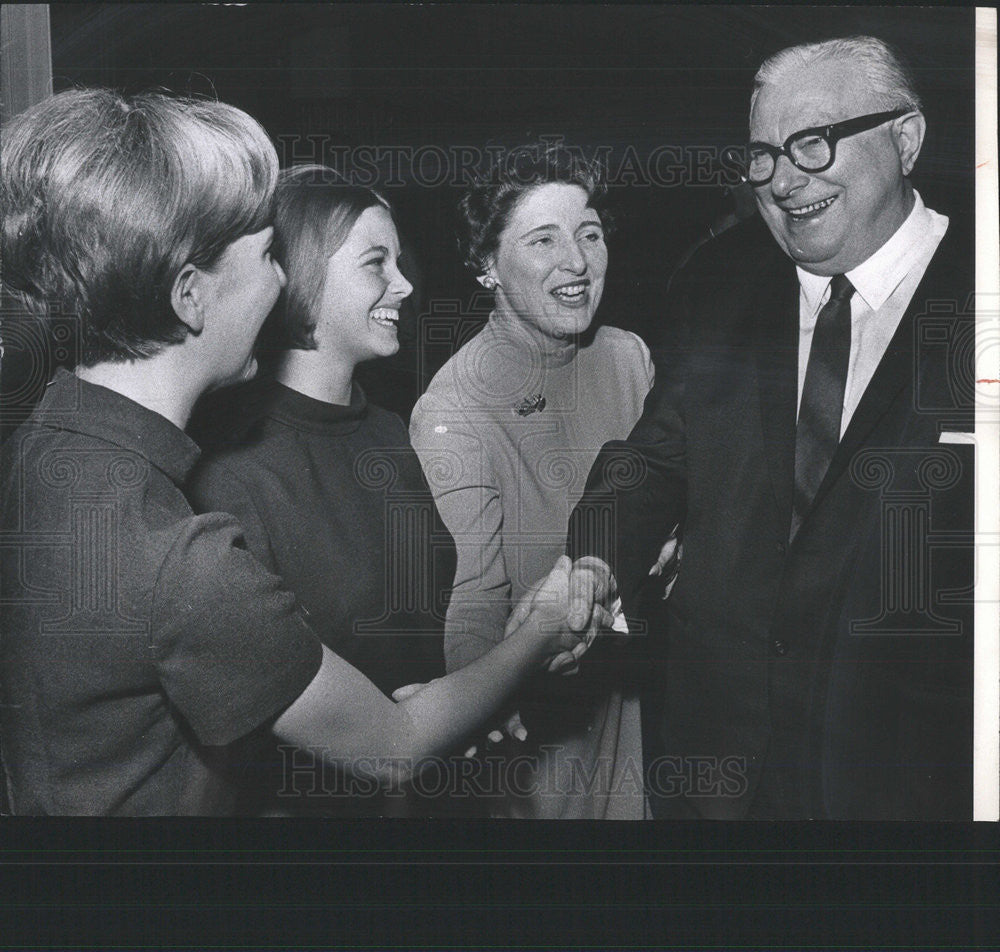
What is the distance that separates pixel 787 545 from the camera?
141 inches

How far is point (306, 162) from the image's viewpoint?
3.54 meters

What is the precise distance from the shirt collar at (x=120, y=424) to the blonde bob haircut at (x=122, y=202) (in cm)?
11

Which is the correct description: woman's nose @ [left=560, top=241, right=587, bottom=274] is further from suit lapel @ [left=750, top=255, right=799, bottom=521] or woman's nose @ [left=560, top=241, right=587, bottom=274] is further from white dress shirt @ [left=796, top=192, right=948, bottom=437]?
white dress shirt @ [left=796, top=192, right=948, bottom=437]

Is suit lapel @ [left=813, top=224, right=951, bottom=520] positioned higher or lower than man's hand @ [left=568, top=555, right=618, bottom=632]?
higher

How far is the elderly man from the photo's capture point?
3584 millimetres

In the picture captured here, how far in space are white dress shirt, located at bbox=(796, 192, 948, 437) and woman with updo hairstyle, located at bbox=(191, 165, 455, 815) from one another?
4.18 feet

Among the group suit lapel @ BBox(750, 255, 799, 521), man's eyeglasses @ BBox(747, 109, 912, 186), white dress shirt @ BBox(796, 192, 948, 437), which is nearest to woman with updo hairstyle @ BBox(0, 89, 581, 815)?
suit lapel @ BBox(750, 255, 799, 521)

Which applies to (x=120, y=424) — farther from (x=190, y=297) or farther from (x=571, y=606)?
(x=571, y=606)

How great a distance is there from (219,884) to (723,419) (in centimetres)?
223

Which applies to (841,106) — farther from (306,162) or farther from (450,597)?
(450,597)

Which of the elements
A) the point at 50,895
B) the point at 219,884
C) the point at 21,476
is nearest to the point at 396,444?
the point at 21,476

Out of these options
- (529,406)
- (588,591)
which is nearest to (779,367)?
(529,406)

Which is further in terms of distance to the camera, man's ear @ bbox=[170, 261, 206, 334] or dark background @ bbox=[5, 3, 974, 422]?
dark background @ bbox=[5, 3, 974, 422]

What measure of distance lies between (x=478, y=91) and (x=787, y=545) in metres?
1.73
